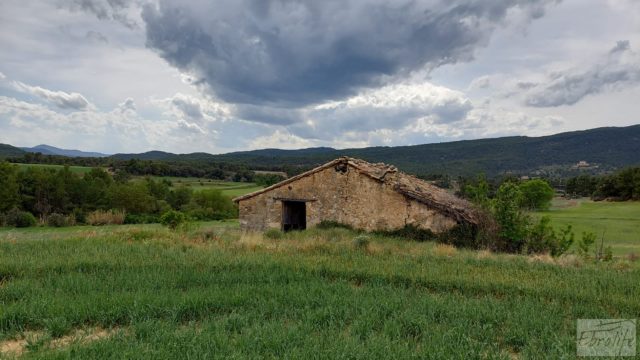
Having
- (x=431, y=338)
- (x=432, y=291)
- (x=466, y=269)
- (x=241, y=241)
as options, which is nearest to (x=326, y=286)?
(x=432, y=291)

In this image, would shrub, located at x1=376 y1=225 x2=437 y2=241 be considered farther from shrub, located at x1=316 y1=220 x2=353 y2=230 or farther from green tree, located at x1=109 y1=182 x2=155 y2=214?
green tree, located at x1=109 y1=182 x2=155 y2=214

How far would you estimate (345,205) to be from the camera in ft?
64.9

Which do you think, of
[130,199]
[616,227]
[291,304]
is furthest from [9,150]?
[291,304]

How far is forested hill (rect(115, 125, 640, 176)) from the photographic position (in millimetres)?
123000

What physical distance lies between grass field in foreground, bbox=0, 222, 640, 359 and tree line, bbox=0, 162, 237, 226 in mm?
49603

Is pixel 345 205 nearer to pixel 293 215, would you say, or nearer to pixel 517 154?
pixel 293 215

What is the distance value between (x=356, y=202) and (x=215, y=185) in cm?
6675

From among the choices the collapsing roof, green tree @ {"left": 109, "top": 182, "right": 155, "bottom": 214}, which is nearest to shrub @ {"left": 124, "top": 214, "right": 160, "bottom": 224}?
green tree @ {"left": 109, "top": 182, "right": 155, "bottom": 214}

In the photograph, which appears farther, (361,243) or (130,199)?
(130,199)

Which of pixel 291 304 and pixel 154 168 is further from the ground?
pixel 154 168

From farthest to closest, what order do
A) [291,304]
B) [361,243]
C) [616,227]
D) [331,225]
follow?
[616,227] < [331,225] < [361,243] < [291,304]

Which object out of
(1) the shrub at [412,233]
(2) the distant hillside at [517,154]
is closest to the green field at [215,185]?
(2) the distant hillside at [517,154]

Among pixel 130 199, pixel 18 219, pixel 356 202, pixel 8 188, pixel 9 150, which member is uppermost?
pixel 9 150

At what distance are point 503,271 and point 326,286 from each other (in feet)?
12.9
